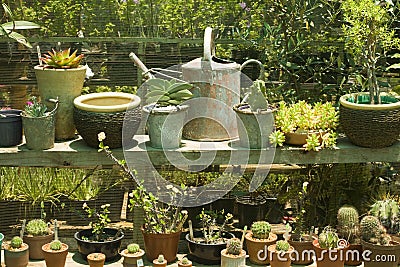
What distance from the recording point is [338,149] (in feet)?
13.7

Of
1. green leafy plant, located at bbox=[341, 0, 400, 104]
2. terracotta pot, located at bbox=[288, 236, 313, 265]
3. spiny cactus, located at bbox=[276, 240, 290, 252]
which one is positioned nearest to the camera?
green leafy plant, located at bbox=[341, 0, 400, 104]

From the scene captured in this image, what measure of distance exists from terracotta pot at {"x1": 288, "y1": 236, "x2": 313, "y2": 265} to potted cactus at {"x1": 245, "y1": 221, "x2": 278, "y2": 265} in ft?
0.54

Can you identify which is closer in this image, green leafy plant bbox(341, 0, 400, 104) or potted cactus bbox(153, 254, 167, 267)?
green leafy plant bbox(341, 0, 400, 104)

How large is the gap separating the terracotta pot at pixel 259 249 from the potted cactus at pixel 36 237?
49.1 inches

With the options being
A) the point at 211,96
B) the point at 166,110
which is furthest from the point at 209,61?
the point at 166,110

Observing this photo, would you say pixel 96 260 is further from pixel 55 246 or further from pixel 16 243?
pixel 16 243

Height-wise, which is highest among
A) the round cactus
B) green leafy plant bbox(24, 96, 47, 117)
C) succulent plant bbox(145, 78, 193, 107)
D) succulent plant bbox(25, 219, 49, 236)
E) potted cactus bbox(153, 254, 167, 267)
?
succulent plant bbox(145, 78, 193, 107)

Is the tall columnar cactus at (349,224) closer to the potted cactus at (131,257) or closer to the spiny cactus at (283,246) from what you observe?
the spiny cactus at (283,246)

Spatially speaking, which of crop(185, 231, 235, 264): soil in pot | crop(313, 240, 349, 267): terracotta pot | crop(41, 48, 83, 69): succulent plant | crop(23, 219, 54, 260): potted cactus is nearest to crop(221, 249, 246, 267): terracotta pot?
crop(185, 231, 235, 264): soil in pot

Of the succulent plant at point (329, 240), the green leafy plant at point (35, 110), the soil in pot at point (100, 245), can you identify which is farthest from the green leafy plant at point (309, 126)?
the green leafy plant at point (35, 110)

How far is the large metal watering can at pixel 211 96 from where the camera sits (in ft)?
13.7

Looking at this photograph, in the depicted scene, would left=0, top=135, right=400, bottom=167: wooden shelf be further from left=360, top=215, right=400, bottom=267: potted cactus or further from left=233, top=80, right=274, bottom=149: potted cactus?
left=360, top=215, right=400, bottom=267: potted cactus

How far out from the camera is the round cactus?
417 centimetres

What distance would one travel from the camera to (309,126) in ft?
13.7
